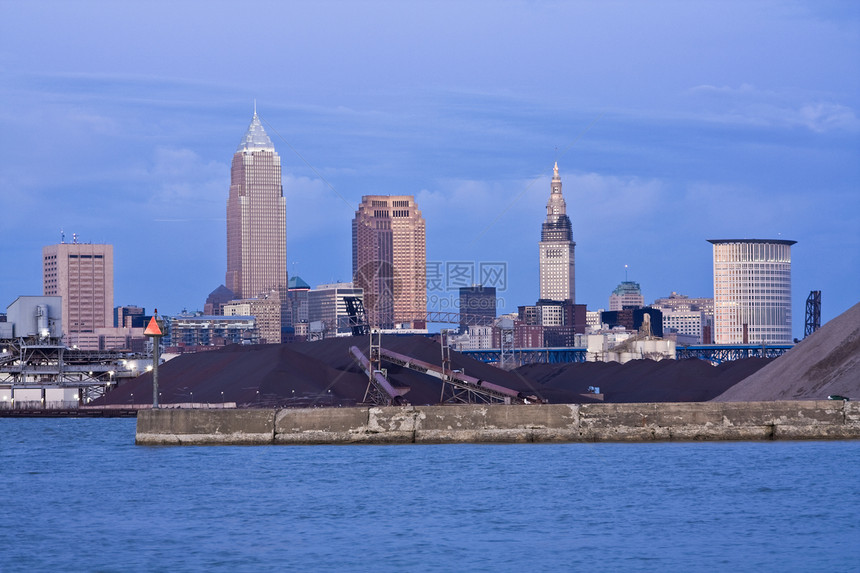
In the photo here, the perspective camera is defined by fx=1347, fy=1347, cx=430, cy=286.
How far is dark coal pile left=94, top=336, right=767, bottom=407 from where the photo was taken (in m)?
108

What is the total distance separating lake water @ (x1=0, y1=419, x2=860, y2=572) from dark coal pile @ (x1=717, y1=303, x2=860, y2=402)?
1892cm

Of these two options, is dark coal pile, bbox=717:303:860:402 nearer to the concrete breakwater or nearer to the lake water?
the concrete breakwater

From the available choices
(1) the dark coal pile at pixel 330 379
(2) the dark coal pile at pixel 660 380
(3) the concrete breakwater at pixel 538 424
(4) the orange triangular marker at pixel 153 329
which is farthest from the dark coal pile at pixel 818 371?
(2) the dark coal pile at pixel 660 380

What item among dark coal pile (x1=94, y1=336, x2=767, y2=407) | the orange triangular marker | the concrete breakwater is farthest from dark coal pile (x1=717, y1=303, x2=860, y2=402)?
the orange triangular marker

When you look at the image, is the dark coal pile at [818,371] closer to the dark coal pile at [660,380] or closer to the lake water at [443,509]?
the lake water at [443,509]

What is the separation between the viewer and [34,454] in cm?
6316

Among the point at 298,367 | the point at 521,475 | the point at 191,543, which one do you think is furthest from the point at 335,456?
the point at 298,367

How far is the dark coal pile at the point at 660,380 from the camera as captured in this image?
139750mm

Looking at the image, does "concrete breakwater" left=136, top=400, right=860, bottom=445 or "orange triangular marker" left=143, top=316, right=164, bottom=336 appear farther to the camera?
"orange triangular marker" left=143, top=316, right=164, bottom=336

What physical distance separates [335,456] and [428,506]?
53.5 feet

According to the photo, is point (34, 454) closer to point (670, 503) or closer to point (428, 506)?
point (428, 506)

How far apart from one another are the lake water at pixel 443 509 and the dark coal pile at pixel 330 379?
51066 mm

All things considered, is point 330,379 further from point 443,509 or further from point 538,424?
point 443,509

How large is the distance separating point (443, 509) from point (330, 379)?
249 feet
